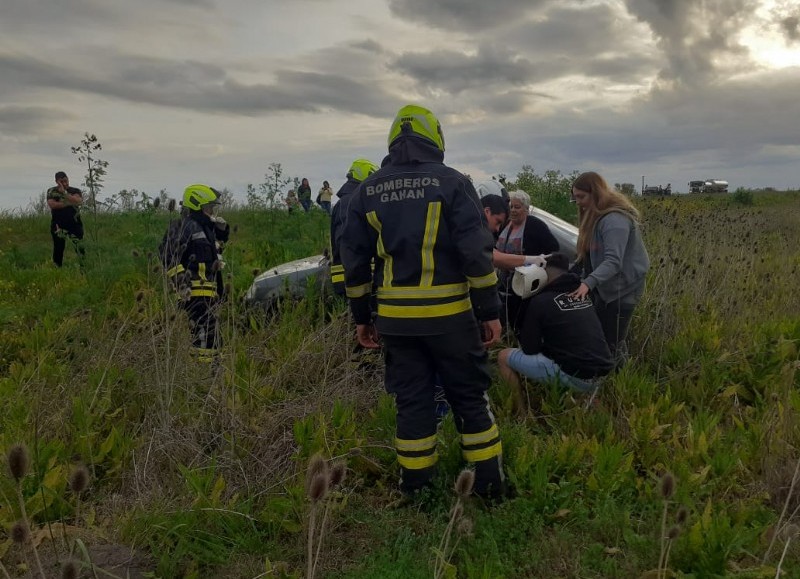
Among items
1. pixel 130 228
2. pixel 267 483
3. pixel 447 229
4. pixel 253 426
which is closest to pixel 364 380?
pixel 253 426

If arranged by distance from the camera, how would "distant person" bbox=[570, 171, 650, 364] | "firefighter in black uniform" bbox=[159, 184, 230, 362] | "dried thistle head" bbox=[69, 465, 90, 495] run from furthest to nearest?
"firefighter in black uniform" bbox=[159, 184, 230, 362] → "distant person" bbox=[570, 171, 650, 364] → "dried thistle head" bbox=[69, 465, 90, 495]

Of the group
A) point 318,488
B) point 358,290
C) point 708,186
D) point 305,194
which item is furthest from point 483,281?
point 708,186

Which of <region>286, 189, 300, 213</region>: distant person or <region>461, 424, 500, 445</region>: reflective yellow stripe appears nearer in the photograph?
<region>461, 424, 500, 445</region>: reflective yellow stripe

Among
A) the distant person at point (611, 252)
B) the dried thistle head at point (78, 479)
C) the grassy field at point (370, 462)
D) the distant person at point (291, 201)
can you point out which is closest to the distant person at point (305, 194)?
the distant person at point (291, 201)

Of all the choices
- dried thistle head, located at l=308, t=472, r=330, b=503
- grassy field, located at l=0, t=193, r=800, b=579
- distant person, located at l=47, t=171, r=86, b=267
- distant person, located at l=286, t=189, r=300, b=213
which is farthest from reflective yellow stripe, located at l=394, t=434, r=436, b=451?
distant person, located at l=286, t=189, r=300, b=213

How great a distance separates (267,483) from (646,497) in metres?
2.09

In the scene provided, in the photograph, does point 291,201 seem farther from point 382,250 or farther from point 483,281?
point 483,281

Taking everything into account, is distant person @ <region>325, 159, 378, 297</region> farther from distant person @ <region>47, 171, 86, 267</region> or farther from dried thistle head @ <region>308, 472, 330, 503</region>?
distant person @ <region>47, 171, 86, 267</region>

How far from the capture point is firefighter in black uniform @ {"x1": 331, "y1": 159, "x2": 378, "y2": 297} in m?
5.35

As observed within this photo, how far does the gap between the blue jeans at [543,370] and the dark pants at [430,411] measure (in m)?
0.98

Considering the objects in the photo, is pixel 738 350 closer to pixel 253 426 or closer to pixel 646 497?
pixel 646 497

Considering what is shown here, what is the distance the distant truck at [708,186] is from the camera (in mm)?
36338

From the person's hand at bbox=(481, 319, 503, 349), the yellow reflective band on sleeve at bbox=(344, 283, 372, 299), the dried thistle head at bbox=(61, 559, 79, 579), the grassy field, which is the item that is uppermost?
the yellow reflective band on sleeve at bbox=(344, 283, 372, 299)

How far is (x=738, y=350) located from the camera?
16.5ft
